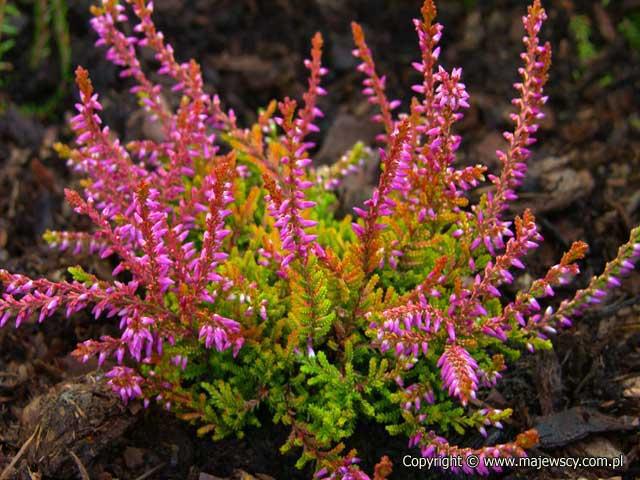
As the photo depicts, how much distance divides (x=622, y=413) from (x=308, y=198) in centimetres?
188

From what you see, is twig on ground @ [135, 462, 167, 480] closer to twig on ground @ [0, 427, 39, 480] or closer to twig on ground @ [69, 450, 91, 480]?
twig on ground @ [69, 450, 91, 480]

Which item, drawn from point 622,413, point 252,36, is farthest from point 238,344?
point 252,36

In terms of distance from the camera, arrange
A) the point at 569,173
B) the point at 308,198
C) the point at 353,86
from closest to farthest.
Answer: the point at 308,198 < the point at 569,173 < the point at 353,86

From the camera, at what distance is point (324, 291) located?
2.82 m

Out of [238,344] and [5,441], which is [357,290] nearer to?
[238,344]

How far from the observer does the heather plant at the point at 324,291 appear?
8.95 feet

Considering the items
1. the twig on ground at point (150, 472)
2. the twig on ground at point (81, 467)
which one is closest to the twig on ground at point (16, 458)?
the twig on ground at point (81, 467)

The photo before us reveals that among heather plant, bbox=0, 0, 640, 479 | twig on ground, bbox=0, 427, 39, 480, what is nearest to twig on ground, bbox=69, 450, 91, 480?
twig on ground, bbox=0, 427, 39, 480

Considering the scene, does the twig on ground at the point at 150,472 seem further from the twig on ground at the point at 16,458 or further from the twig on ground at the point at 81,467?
the twig on ground at the point at 16,458

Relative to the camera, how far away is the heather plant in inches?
107

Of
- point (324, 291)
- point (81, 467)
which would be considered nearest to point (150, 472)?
point (81, 467)

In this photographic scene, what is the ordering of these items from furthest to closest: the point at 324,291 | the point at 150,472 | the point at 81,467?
the point at 150,472 < the point at 81,467 < the point at 324,291

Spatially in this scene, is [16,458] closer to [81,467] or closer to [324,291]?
[81,467]

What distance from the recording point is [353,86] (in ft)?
18.9
